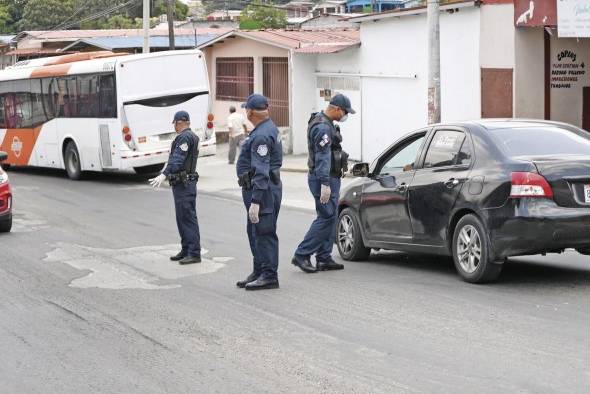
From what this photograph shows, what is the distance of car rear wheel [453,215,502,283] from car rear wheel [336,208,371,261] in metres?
1.97

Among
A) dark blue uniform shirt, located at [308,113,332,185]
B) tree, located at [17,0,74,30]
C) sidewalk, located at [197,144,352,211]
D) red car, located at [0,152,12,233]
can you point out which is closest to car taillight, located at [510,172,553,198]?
dark blue uniform shirt, located at [308,113,332,185]

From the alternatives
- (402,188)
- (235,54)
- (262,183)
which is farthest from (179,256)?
(235,54)

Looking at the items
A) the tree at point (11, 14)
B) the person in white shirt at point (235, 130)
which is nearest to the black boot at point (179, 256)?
the person in white shirt at point (235, 130)

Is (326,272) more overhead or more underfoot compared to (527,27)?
more underfoot

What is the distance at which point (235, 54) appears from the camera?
1421 inches

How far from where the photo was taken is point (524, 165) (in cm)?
928

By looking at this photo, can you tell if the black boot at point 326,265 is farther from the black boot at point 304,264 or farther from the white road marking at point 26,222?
the white road marking at point 26,222

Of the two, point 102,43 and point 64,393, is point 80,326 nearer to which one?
point 64,393

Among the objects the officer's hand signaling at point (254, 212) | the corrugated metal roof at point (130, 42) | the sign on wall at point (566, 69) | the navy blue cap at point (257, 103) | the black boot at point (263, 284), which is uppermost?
the corrugated metal roof at point (130, 42)

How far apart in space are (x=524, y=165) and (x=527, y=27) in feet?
39.5

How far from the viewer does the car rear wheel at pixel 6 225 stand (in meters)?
15.5

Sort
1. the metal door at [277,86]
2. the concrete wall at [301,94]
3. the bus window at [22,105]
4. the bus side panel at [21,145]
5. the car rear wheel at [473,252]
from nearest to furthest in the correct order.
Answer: the car rear wheel at [473,252]
the bus window at [22,105]
the bus side panel at [21,145]
the concrete wall at [301,94]
the metal door at [277,86]

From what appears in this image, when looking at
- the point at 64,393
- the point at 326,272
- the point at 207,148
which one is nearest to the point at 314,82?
the point at 207,148

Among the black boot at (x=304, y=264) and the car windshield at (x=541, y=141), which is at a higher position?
the car windshield at (x=541, y=141)
